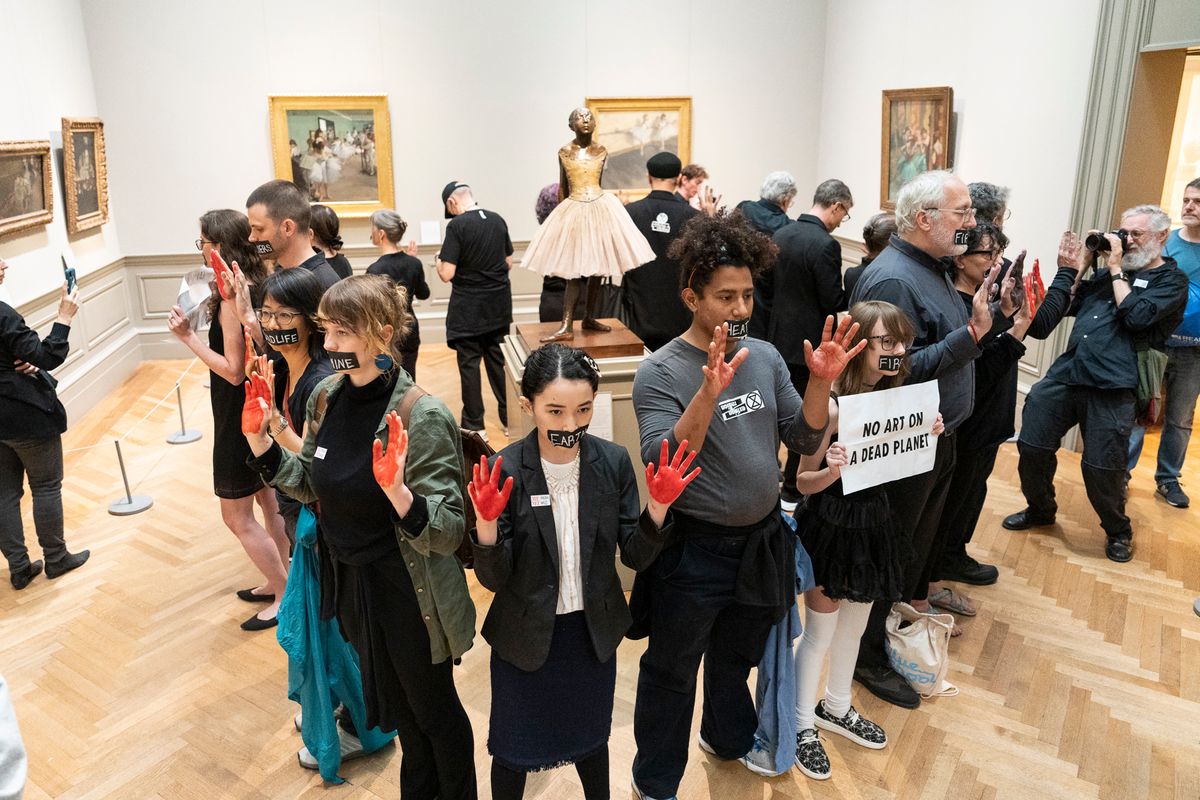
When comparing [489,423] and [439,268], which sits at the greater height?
[439,268]

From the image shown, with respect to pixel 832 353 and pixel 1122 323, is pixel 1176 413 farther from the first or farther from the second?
pixel 832 353

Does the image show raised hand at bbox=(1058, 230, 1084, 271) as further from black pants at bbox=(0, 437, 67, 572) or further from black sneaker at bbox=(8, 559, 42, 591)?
black sneaker at bbox=(8, 559, 42, 591)

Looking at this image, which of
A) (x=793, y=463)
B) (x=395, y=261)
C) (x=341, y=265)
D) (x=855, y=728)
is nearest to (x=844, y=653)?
(x=855, y=728)

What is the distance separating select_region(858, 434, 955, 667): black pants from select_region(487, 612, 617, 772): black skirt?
1497 millimetres

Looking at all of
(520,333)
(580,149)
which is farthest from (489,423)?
(580,149)

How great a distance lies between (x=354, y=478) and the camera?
8.34 ft

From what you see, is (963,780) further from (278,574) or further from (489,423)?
(489,423)

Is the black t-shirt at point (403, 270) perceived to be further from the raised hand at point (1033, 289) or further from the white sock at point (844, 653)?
the raised hand at point (1033, 289)

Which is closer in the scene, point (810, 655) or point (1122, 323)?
point (810, 655)

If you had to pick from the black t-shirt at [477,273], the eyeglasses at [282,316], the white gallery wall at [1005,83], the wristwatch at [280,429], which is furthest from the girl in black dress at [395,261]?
the white gallery wall at [1005,83]

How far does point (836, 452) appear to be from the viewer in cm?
298

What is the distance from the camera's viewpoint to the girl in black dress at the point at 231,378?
375 centimetres

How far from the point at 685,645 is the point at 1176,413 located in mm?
4908

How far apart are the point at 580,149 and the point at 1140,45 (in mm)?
4259
